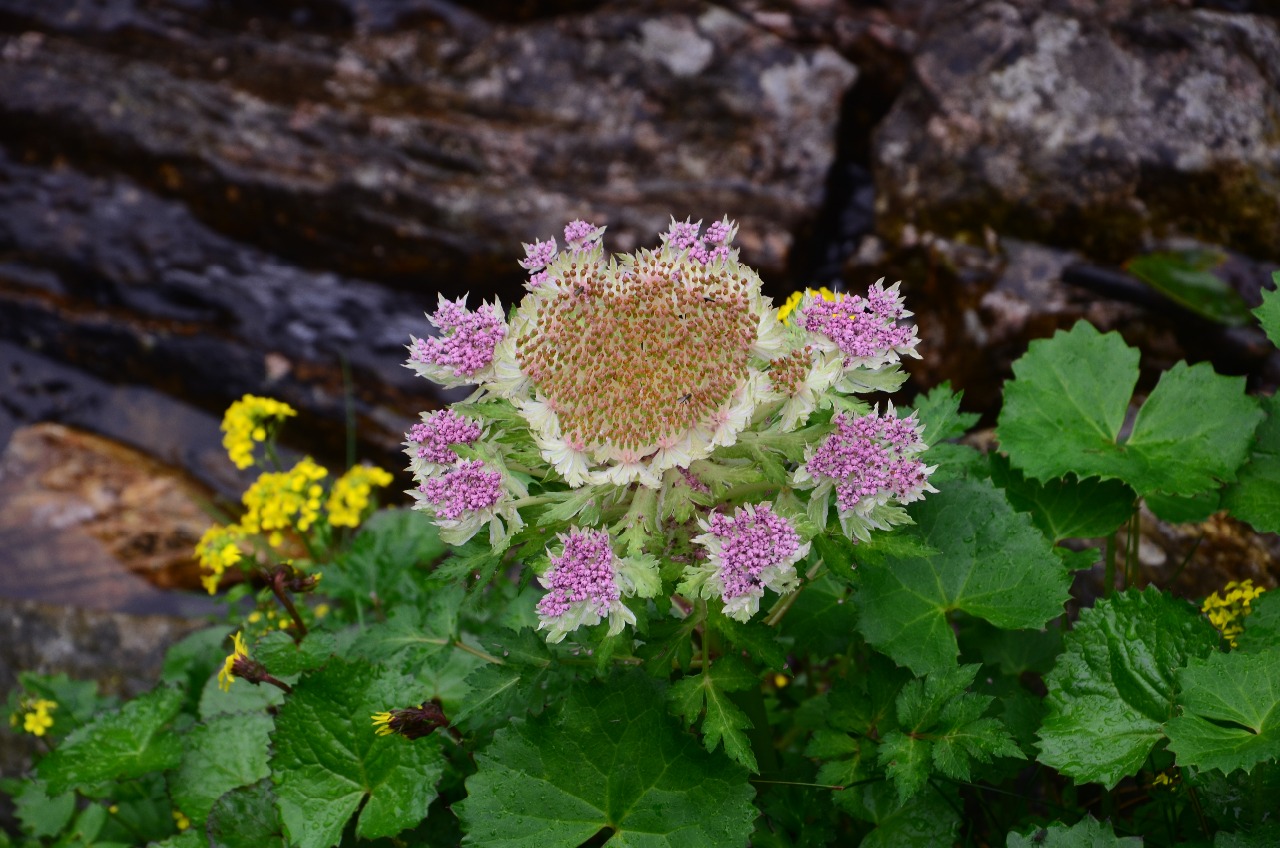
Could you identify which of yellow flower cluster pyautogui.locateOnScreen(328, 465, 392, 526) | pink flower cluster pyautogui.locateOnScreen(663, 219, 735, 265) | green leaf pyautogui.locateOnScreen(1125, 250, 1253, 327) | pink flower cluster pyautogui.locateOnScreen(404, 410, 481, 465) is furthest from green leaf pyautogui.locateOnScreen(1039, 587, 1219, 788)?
yellow flower cluster pyautogui.locateOnScreen(328, 465, 392, 526)

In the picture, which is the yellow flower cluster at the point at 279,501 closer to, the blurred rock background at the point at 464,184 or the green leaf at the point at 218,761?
the green leaf at the point at 218,761

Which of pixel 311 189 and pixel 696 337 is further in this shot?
pixel 311 189

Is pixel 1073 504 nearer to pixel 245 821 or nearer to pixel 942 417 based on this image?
pixel 942 417

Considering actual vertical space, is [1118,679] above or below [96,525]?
above

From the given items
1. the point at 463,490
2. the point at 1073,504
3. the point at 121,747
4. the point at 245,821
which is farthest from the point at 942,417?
the point at 121,747

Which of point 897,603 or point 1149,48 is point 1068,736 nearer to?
point 897,603

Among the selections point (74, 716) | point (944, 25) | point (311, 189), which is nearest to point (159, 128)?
point (311, 189)

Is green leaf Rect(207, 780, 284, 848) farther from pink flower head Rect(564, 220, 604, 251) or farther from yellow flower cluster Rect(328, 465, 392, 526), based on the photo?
pink flower head Rect(564, 220, 604, 251)
